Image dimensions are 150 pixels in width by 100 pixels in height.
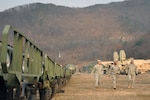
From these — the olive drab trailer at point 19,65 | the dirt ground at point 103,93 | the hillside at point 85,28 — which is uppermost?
the hillside at point 85,28

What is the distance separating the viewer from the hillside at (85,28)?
317ft

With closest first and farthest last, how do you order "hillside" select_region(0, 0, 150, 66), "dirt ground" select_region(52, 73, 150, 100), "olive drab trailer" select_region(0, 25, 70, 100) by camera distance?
"olive drab trailer" select_region(0, 25, 70, 100), "dirt ground" select_region(52, 73, 150, 100), "hillside" select_region(0, 0, 150, 66)

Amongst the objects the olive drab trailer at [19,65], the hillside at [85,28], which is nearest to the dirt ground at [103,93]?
the olive drab trailer at [19,65]

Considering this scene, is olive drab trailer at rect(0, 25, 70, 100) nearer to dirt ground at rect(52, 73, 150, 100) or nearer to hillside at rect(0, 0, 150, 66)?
dirt ground at rect(52, 73, 150, 100)

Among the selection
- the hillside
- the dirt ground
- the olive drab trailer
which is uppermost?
the hillside

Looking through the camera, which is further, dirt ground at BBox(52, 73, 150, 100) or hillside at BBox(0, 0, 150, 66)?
hillside at BBox(0, 0, 150, 66)

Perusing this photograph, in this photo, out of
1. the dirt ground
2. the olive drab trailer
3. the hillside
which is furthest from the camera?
the hillside

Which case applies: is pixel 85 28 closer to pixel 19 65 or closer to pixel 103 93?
pixel 103 93

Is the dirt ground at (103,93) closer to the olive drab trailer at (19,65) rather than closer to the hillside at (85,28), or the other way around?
the olive drab trailer at (19,65)

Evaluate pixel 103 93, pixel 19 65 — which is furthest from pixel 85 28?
pixel 19 65

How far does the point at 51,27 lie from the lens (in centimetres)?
12606

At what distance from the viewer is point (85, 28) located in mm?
128250

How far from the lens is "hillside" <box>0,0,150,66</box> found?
317 ft

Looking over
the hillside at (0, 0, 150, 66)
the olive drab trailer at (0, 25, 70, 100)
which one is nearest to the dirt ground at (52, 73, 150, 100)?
the olive drab trailer at (0, 25, 70, 100)
